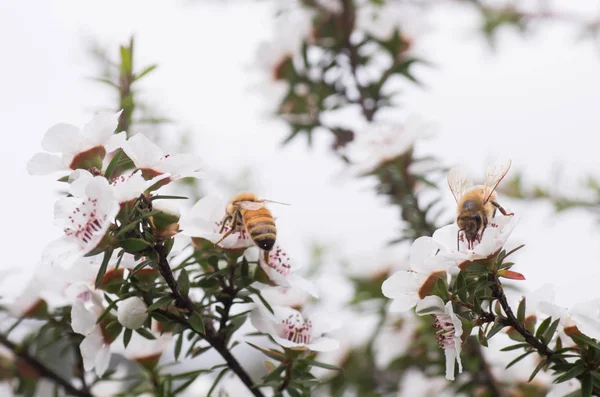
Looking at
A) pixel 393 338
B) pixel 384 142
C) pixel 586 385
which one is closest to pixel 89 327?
pixel 586 385

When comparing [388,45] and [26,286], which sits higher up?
[388,45]

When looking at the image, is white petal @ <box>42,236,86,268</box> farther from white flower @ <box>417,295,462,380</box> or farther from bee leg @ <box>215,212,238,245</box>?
white flower @ <box>417,295,462,380</box>

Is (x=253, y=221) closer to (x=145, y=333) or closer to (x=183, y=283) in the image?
(x=183, y=283)

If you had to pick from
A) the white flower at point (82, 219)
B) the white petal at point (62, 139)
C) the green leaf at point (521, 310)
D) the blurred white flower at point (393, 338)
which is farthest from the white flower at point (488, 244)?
the blurred white flower at point (393, 338)

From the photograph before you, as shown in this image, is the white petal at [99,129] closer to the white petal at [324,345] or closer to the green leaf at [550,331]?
the white petal at [324,345]

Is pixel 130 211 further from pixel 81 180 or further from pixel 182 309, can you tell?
pixel 182 309

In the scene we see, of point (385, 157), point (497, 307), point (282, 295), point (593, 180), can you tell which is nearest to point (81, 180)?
point (282, 295)
